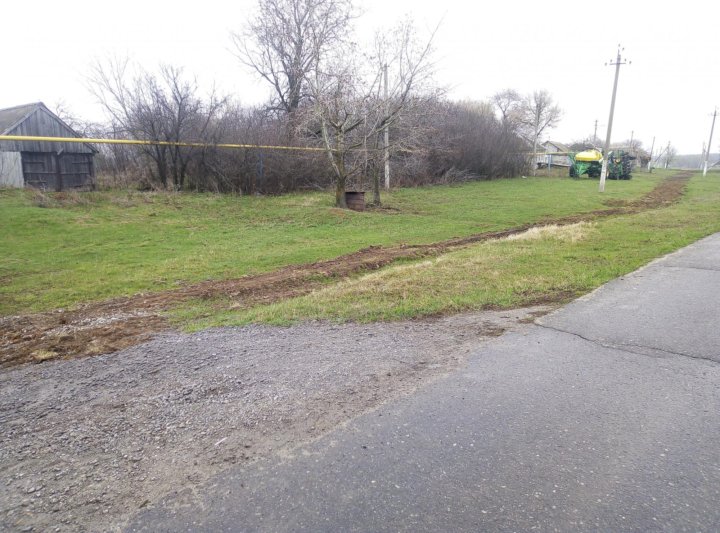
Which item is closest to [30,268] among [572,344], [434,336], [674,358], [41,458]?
[41,458]

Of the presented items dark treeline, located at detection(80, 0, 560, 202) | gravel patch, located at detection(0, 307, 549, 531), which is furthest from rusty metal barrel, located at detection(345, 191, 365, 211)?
gravel patch, located at detection(0, 307, 549, 531)

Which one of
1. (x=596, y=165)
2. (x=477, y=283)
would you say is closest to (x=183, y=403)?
(x=477, y=283)

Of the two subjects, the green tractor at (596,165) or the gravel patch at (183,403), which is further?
the green tractor at (596,165)

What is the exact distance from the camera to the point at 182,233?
13680 millimetres

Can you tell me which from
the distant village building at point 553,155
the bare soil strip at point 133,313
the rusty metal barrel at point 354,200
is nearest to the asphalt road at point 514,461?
the bare soil strip at point 133,313

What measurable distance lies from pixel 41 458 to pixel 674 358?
198 inches

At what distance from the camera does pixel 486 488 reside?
2.50 m

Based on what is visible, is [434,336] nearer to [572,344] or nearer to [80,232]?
[572,344]

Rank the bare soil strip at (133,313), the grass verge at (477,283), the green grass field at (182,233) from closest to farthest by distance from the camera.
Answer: the bare soil strip at (133,313) < the grass verge at (477,283) < the green grass field at (182,233)

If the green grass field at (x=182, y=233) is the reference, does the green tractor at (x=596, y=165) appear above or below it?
above

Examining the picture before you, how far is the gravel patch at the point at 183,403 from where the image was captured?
104 inches

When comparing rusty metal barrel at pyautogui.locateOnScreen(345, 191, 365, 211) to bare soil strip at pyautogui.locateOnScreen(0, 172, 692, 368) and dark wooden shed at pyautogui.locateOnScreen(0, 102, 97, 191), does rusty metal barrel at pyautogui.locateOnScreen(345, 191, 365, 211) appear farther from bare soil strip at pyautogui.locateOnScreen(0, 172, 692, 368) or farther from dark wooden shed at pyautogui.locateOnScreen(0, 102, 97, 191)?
dark wooden shed at pyautogui.locateOnScreen(0, 102, 97, 191)

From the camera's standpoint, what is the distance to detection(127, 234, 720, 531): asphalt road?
2.32 metres

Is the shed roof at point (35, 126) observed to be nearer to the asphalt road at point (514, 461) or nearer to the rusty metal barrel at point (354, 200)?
the rusty metal barrel at point (354, 200)
